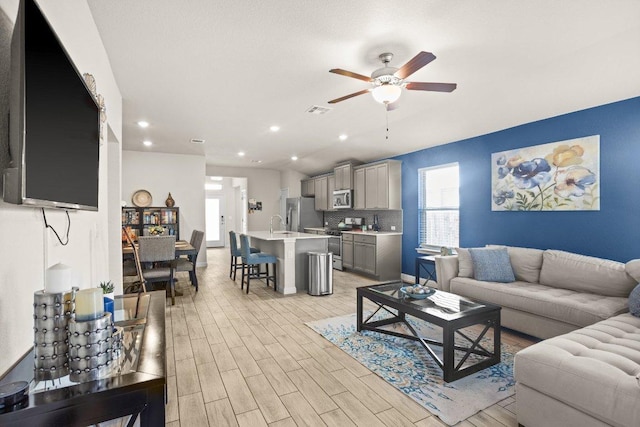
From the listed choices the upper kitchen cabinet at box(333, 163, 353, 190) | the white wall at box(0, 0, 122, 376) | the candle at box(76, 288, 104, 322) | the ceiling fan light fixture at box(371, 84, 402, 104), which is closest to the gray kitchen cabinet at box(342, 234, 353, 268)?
the upper kitchen cabinet at box(333, 163, 353, 190)

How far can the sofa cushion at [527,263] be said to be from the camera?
3.91 meters

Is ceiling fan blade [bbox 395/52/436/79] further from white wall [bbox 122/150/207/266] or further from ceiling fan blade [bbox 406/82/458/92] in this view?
white wall [bbox 122/150/207/266]

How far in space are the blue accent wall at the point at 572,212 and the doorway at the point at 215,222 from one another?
869cm

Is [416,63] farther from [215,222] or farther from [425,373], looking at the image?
[215,222]

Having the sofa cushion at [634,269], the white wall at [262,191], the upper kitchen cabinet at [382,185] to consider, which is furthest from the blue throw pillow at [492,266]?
the white wall at [262,191]

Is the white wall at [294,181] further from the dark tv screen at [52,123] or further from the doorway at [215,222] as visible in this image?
the dark tv screen at [52,123]

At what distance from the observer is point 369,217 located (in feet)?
24.5

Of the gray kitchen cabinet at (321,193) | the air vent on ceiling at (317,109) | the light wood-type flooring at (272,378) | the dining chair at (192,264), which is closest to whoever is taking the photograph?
the light wood-type flooring at (272,378)

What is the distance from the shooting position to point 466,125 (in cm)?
471

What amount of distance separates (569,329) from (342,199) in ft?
16.8

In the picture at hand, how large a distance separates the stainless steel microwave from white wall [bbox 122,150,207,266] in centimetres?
313

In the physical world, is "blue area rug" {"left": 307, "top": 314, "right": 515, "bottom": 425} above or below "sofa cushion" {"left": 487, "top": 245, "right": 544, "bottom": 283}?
below

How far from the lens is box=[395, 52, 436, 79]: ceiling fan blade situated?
7.31 ft

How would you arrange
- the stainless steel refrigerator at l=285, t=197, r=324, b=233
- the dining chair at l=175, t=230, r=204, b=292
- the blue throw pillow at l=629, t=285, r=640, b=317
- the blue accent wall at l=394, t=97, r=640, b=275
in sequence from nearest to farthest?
the blue throw pillow at l=629, t=285, r=640, b=317 < the blue accent wall at l=394, t=97, r=640, b=275 < the dining chair at l=175, t=230, r=204, b=292 < the stainless steel refrigerator at l=285, t=197, r=324, b=233
